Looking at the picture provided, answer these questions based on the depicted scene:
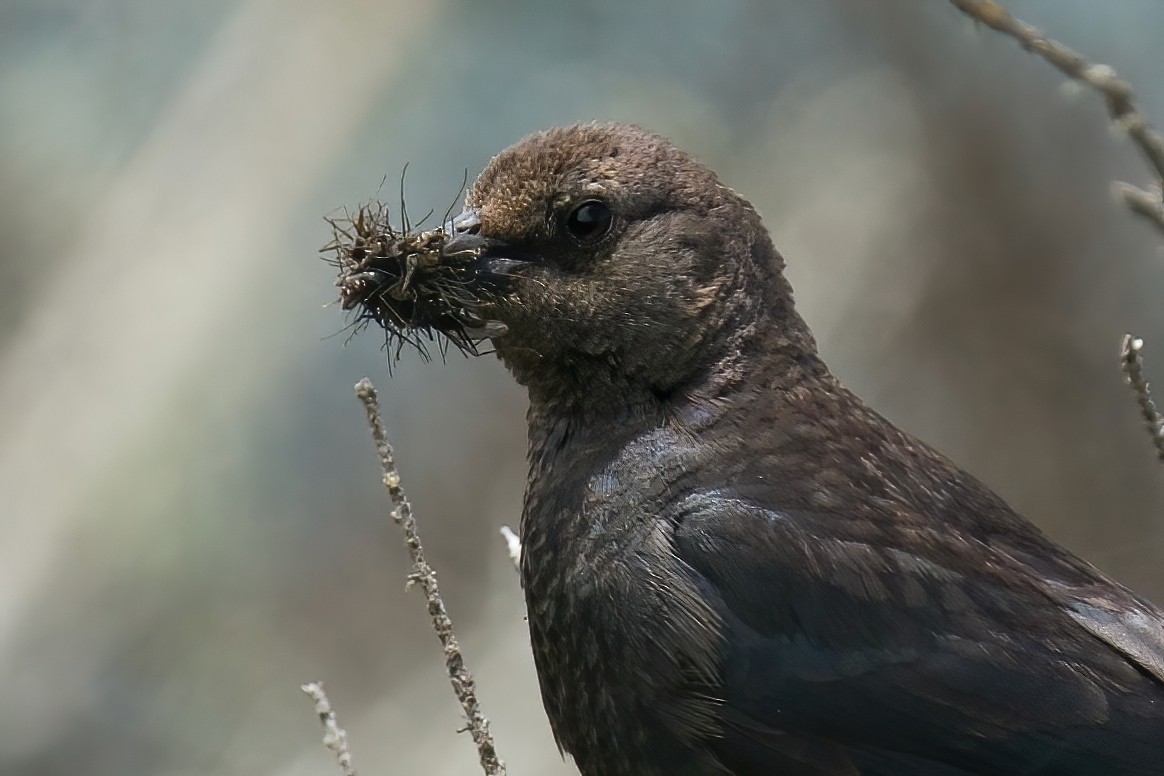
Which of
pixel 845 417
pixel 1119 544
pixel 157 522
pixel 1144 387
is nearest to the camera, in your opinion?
pixel 1144 387

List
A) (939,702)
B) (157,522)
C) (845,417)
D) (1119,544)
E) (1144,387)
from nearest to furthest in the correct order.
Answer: (1144,387), (939,702), (845,417), (1119,544), (157,522)

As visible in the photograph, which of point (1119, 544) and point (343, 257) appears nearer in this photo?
point (343, 257)

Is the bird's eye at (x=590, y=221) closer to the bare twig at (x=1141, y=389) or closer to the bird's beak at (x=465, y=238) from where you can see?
the bird's beak at (x=465, y=238)

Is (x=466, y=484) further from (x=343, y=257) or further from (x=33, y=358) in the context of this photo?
(x=343, y=257)

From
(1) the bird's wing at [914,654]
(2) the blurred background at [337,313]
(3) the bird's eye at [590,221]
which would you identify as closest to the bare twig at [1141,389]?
(1) the bird's wing at [914,654]

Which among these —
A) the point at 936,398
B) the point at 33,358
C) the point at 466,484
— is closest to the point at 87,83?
the point at 33,358

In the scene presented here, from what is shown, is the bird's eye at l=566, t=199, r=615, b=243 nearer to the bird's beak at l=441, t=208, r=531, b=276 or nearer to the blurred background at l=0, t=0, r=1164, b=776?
the bird's beak at l=441, t=208, r=531, b=276

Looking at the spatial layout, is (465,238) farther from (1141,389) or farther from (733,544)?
(1141,389)
